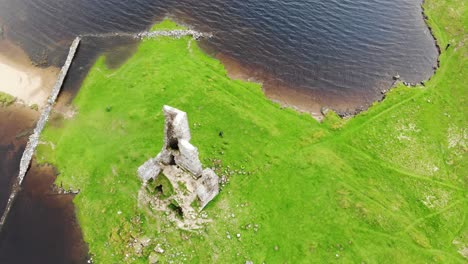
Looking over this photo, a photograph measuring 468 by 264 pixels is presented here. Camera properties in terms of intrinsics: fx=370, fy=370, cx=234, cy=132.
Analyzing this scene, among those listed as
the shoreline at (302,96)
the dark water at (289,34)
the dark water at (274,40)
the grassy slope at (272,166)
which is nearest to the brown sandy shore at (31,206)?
the dark water at (274,40)

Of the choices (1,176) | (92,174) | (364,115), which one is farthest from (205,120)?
(1,176)

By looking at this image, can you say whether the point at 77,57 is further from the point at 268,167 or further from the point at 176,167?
the point at 268,167

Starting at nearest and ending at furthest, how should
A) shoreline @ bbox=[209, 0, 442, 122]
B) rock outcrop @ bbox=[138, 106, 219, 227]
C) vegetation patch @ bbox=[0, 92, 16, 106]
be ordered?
rock outcrop @ bbox=[138, 106, 219, 227] → vegetation patch @ bbox=[0, 92, 16, 106] → shoreline @ bbox=[209, 0, 442, 122]

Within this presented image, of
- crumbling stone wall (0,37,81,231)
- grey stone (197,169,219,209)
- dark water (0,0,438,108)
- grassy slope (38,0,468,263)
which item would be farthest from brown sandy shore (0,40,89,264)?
grey stone (197,169,219,209)

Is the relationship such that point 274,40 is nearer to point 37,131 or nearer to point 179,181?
point 179,181

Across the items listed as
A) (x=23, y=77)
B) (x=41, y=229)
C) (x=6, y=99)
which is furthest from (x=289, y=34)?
(x=41, y=229)

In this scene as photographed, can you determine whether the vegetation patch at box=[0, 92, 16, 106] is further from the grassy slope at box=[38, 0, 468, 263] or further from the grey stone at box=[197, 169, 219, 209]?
the grey stone at box=[197, 169, 219, 209]
